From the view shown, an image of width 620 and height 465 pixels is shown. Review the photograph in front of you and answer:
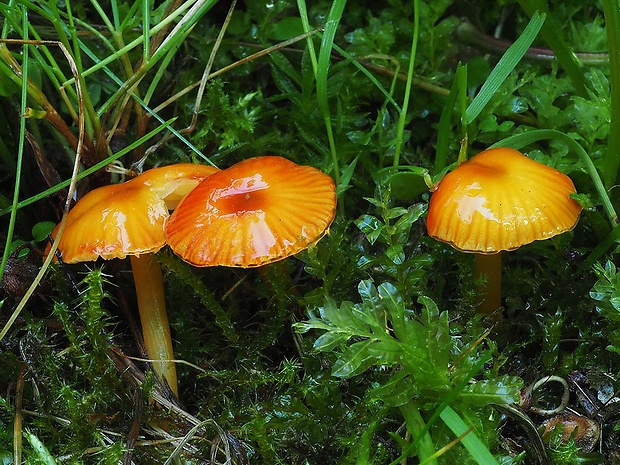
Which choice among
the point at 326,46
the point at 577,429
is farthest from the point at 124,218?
the point at 577,429

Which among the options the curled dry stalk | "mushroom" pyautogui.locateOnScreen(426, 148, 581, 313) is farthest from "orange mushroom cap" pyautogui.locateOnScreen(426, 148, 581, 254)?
the curled dry stalk

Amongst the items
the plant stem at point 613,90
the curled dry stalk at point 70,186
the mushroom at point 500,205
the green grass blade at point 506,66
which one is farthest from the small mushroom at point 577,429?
the curled dry stalk at point 70,186

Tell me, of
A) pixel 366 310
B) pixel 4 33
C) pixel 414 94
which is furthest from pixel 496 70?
pixel 4 33

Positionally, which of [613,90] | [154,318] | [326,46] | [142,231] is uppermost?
[326,46]

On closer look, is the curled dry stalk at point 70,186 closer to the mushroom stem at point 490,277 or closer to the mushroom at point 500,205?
the mushroom at point 500,205

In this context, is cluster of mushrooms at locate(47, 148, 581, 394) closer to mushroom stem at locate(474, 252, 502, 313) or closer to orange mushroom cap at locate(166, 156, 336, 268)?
orange mushroom cap at locate(166, 156, 336, 268)

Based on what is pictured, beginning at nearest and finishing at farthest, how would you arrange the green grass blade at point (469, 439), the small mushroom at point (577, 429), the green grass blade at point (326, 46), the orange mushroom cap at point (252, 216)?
1. the green grass blade at point (469, 439)
2. the orange mushroom cap at point (252, 216)
3. the small mushroom at point (577, 429)
4. the green grass blade at point (326, 46)

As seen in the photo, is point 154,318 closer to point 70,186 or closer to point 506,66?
point 70,186
